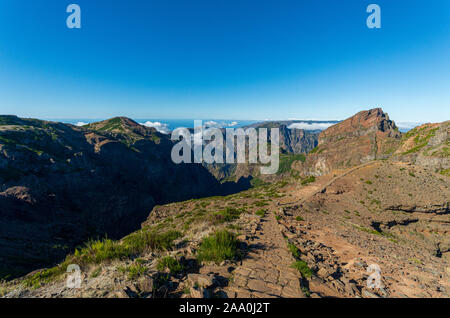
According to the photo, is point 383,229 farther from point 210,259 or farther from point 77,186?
point 77,186

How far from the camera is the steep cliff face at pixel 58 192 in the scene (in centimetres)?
5880

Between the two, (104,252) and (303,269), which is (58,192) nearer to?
(104,252)

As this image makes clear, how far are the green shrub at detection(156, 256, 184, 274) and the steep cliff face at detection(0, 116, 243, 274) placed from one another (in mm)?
61429

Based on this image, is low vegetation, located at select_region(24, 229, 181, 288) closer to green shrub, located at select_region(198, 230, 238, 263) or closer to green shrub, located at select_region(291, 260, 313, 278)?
green shrub, located at select_region(198, 230, 238, 263)

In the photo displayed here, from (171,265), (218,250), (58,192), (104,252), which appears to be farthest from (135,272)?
(58,192)

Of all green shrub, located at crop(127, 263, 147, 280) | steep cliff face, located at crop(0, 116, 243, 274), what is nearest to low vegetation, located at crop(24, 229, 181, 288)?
green shrub, located at crop(127, 263, 147, 280)

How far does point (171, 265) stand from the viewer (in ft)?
19.5

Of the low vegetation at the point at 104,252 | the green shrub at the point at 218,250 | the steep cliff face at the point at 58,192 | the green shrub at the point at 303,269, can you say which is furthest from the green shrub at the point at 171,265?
the steep cliff face at the point at 58,192

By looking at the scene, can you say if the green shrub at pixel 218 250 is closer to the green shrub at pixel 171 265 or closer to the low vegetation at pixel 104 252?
the green shrub at pixel 171 265

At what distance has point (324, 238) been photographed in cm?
1423

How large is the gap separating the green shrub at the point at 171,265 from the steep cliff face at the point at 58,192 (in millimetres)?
61429

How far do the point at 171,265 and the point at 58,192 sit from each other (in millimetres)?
117033

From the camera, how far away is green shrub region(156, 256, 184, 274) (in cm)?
587
